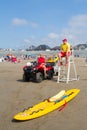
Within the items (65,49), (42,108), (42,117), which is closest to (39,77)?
(65,49)

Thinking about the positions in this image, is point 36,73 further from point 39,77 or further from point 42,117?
point 42,117

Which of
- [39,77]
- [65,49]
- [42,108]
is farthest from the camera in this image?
[39,77]

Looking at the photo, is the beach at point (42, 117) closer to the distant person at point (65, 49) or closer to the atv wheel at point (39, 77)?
the atv wheel at point (39, 77)

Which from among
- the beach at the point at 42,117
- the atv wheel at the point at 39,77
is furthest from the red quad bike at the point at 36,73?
the beach at the point at 42,117

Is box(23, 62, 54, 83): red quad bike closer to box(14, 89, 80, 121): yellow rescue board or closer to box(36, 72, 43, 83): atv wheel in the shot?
box(36, 72, 43, 83): atv wheel

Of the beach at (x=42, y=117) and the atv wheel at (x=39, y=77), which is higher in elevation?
the atv wheel at (x=39, y=77)

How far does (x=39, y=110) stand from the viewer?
25.2 feet

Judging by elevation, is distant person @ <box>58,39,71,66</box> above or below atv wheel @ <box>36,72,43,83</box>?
above

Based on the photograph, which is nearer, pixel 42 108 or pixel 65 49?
pixel 42 108

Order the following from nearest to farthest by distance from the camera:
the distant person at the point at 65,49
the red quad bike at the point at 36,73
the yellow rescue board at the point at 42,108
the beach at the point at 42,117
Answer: the beach at the point at 42,117 → the yellow rescue board at the point at 42,108 → the distant person at the point at 65,49 → the red quad bike at the point at 36,73

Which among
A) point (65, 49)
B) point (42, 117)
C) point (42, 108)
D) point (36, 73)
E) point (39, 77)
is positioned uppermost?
point (65, 49)

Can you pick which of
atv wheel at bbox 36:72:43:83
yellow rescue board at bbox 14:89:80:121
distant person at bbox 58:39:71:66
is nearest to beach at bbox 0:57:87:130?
yellow rescue board at bbox 14:89:80:121

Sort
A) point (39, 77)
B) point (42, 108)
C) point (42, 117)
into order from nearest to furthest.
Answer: point (42, 117) < point (42, 108) < point (39, 77)

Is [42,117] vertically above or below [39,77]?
below
